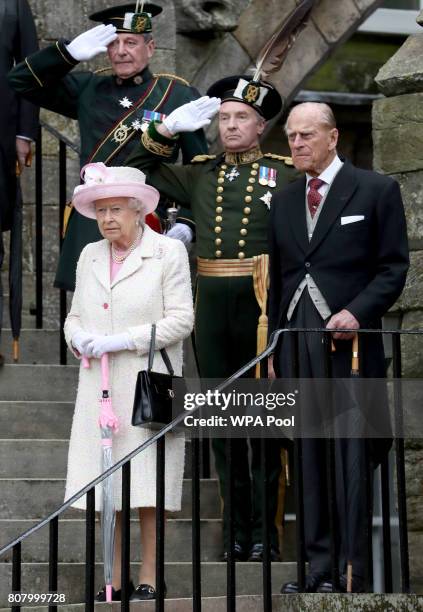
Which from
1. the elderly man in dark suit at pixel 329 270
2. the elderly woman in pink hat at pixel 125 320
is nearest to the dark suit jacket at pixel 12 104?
the elderly woman in pink hat at pixel 125 320

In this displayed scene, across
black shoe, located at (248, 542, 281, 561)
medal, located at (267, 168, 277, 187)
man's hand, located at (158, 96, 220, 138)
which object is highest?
man's hand, located at (158, 96, 220, 138)

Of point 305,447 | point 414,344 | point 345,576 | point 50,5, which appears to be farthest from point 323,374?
point 50,5

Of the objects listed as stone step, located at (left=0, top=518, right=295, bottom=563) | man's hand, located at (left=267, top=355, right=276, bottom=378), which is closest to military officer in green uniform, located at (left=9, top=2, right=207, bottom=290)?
stone step, located at (left=0, top=518, right=295, bottom=563)

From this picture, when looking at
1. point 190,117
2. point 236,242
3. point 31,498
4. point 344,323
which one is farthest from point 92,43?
point 344,323

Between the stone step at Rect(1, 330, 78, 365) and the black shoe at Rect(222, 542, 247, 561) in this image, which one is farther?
the stone step at Rect(1, 330, 78, 365)

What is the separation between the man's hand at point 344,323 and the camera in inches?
322

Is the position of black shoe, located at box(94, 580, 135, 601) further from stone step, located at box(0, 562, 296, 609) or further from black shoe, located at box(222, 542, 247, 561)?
black shoe, located at box(222, 542, 247, 561)

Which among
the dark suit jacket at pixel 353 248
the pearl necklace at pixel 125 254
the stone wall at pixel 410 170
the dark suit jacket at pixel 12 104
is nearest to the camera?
the dark suit jacket at pixel 353 248

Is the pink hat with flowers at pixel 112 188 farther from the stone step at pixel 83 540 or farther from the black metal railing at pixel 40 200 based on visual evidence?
the black metal railing at pixel 40 200

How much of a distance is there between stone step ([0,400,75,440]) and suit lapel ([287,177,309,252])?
1.93 metres

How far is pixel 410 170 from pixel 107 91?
4.92ft

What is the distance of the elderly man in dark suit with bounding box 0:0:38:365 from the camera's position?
1034 centimetres

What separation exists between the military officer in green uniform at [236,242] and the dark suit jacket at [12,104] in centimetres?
137

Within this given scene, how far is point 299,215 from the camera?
8.52 m
